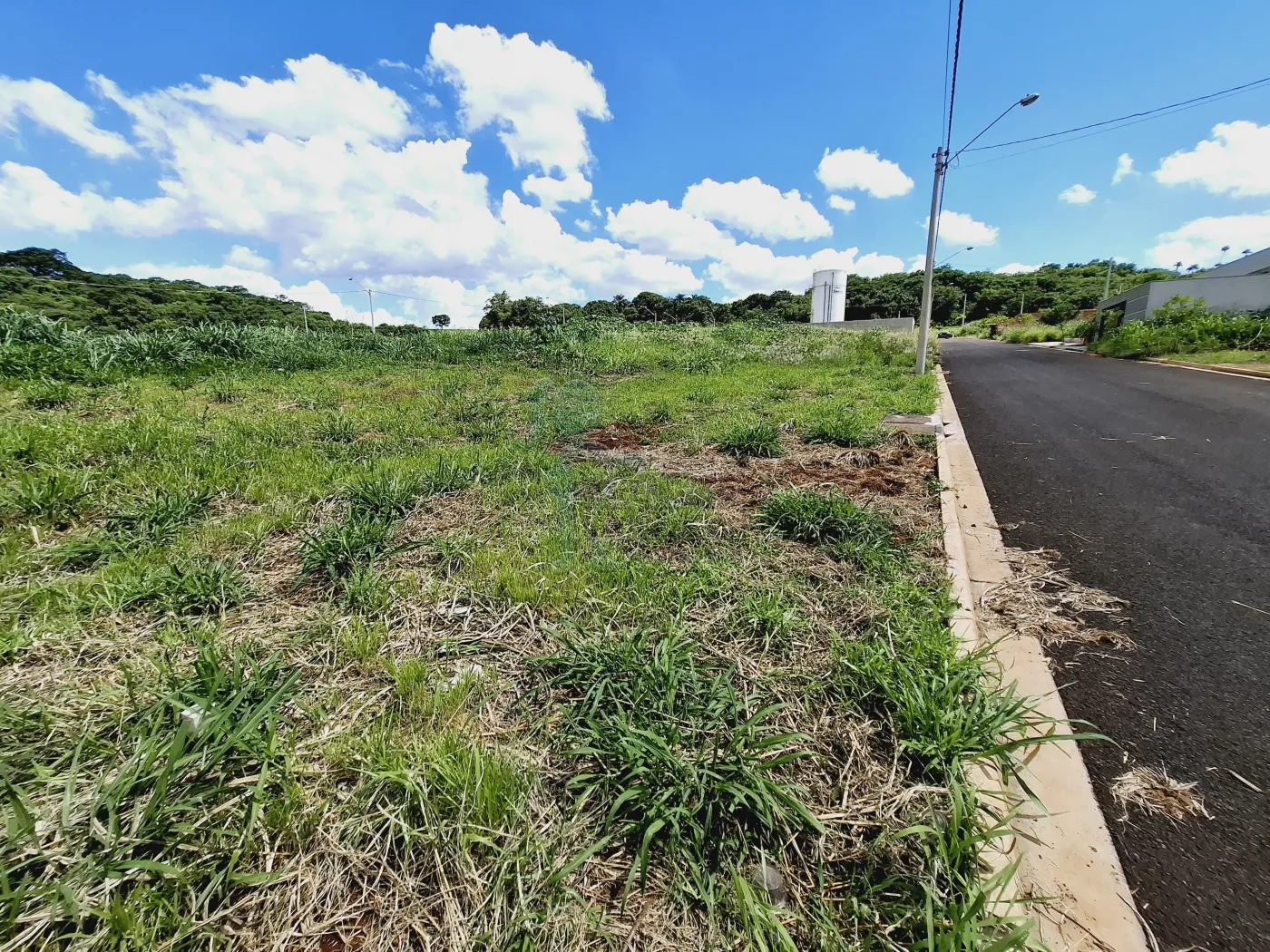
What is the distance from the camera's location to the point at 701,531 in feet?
10.2

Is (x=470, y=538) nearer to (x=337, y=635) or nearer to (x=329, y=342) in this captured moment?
(x=337, y=635)

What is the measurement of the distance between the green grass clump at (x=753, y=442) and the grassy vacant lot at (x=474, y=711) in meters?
0.85

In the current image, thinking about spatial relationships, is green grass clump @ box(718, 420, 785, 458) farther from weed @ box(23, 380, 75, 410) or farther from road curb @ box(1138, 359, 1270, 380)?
road curb @ box(1138, 359, 1270, 380)

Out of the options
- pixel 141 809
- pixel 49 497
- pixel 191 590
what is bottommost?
pixel 141 809

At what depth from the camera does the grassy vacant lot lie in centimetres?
121

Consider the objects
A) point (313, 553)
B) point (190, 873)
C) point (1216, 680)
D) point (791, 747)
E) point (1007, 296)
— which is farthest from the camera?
point (1007, 296)

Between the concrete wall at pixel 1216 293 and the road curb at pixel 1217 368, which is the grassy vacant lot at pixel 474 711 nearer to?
the road curb at pixel 1217 368

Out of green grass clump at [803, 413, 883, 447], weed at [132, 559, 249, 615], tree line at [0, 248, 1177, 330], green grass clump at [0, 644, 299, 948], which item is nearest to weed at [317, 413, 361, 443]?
weed at [132, 559, 249, 615]

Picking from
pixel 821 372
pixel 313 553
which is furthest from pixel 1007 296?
pixel 313 553

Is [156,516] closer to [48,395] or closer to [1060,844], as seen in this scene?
[1060,844]

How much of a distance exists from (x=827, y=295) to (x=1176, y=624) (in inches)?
1043

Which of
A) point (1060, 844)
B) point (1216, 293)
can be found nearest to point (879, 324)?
point (1216, 293)

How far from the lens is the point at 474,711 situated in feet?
5.84

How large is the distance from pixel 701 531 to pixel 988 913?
81.6 inches
